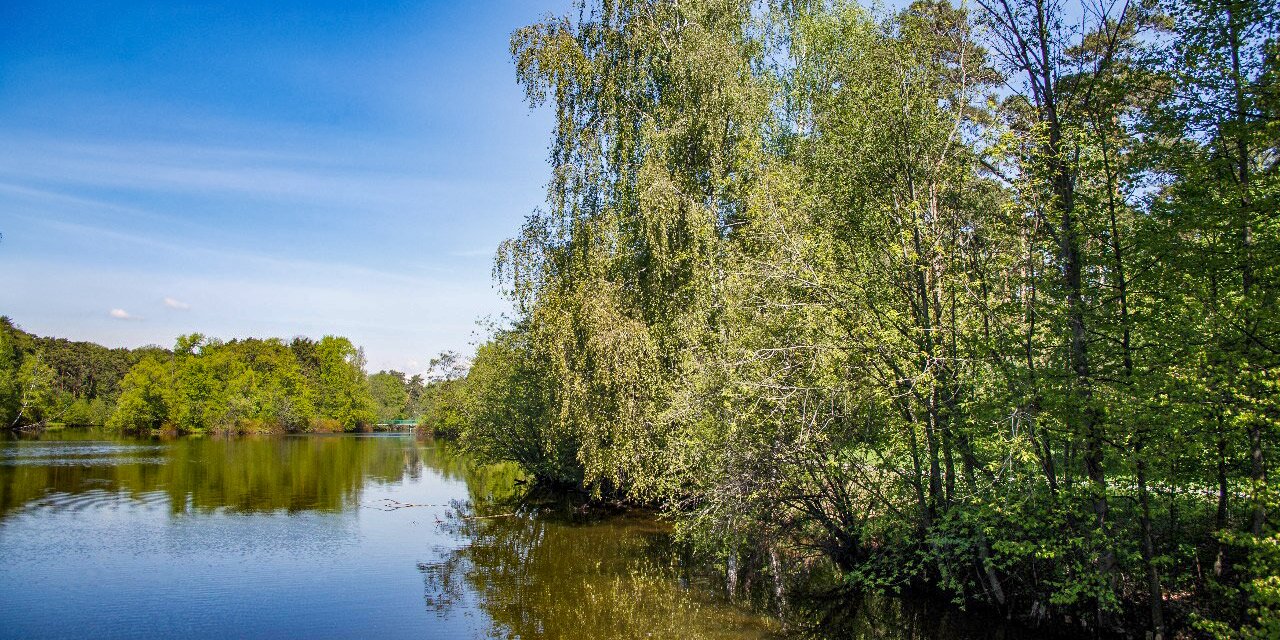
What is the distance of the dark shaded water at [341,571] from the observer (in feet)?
40.7

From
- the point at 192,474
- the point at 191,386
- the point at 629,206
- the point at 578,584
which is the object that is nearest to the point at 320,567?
the point at 578,584

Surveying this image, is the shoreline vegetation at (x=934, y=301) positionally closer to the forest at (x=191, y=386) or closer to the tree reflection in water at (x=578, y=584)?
the tree reflection in water at (x=578, y=584)

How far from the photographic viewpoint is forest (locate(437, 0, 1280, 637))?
871cm

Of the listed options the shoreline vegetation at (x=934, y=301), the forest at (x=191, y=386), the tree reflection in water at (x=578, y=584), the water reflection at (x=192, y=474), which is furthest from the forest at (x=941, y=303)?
the forest at (x=191, y=386)

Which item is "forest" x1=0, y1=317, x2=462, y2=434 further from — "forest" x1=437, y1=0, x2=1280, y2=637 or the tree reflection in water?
"forest" x1=437, y1=0, x2=1280, y2=637

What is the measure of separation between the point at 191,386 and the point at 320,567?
244ft

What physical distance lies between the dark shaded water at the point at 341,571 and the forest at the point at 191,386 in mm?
34166

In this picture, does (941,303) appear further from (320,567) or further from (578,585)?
(320,567)

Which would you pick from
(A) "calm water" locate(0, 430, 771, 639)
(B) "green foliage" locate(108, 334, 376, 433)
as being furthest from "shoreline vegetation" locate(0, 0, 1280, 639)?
(B) "green foliage" locate(108, 334, 376, 433)

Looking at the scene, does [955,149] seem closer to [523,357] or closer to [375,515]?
[523,357]

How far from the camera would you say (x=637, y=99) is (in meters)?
18.5

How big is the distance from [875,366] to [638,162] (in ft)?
29.1

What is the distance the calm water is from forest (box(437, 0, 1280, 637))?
232 centimetres

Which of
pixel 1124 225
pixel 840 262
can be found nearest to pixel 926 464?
pixel 840 262
